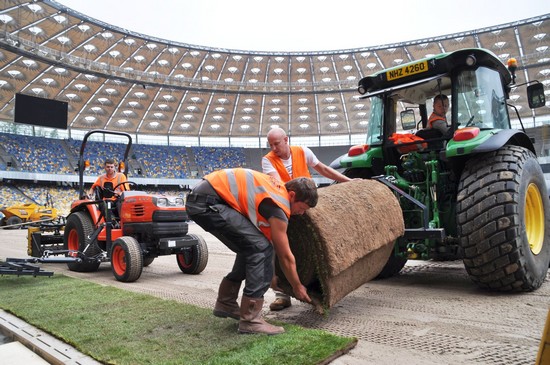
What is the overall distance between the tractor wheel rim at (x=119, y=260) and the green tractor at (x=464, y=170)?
3298 mm

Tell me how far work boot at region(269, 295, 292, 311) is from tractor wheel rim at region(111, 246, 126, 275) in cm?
303

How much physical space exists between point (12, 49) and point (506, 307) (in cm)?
2907

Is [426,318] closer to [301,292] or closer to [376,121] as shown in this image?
[301,292]

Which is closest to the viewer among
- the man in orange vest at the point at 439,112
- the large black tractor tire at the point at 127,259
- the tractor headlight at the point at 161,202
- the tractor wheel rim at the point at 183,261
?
the man in orange vest at the point at 439,112

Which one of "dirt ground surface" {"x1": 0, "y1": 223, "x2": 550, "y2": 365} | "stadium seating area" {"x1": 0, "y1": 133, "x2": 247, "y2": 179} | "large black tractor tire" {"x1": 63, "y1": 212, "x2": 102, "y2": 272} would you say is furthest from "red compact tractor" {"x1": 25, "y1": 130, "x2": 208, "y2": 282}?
"stadium seating area" {"x1": 0, "y1": 133, "x2": 247, "y2": 179}

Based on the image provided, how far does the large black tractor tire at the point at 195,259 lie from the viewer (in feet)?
22.4

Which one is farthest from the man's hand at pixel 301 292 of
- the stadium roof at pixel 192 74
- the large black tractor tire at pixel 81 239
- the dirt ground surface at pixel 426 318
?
the stadium roof at pixel 192 74

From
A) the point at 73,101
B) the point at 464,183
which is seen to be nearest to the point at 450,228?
the point at 464,183

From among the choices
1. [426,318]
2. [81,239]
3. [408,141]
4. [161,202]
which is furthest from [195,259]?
[426,318]

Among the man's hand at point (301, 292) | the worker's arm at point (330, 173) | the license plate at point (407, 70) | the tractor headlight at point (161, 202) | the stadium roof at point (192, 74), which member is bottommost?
the man's hand at point (301, 292)

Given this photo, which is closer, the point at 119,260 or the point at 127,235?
the point at 119,260

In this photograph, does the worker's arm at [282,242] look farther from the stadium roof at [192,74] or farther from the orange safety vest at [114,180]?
the stadium roof at [192,74]

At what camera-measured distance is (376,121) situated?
5.69 meters

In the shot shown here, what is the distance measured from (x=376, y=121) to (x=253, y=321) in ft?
11.3
